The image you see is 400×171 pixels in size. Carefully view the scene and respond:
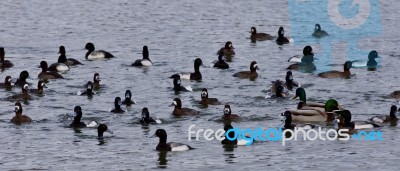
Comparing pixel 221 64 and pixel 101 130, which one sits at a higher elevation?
pixel 221 64

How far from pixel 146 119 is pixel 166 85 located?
7538 millimetres

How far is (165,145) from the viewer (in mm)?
30219

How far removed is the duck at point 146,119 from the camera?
33.2 meters

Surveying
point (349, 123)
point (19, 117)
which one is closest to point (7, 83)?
point (19, 117)

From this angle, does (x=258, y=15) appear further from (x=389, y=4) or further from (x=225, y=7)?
(x=389, y=4)

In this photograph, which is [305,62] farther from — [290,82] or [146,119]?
[146,119]

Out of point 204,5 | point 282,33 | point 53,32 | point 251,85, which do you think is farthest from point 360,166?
point 204,5

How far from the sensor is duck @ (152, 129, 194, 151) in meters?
30.2

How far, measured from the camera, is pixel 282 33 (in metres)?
52.2

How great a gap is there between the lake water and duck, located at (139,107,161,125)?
20 cm

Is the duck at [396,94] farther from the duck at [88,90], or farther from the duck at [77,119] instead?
the duck at [77,119]

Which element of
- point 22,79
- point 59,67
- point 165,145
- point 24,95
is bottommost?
point 165,145

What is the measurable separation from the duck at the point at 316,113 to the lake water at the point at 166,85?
583 mm

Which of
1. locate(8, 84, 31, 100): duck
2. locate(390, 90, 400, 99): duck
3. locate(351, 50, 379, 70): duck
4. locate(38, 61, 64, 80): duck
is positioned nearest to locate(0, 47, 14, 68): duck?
locate(38, 61, 64, 80): duck
